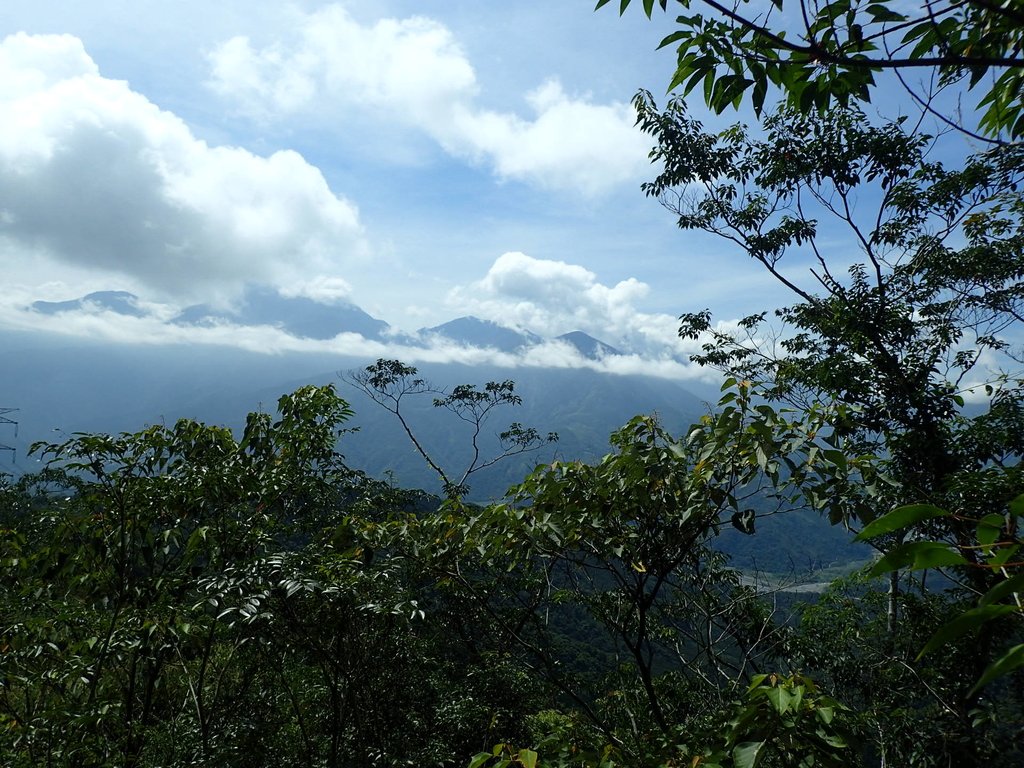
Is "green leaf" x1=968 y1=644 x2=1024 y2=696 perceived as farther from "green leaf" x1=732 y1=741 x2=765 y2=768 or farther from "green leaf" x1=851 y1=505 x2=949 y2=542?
"green leaf" x1=732 y1=741 x2=765 y2=768

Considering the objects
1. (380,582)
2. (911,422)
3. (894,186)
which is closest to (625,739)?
(380,582)

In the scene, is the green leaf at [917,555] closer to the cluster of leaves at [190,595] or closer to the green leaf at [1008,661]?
the green leaf at [1008,661]

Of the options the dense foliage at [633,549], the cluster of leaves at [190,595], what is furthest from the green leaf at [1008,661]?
the cluster of leaves at [190,595]

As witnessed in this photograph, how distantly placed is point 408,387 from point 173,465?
11.2m

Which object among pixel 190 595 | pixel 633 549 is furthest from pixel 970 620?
pixel 190 595

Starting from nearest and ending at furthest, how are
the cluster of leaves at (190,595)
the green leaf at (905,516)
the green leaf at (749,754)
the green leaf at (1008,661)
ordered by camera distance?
the green leaf at (1008,661) → the green leaf at (905,516) → the green leaf at (749,754) → the cluster of leaves at (190,595)

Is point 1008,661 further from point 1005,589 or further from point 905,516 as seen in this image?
point 905,516

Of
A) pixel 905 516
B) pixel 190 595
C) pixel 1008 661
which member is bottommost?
pixel 190 595

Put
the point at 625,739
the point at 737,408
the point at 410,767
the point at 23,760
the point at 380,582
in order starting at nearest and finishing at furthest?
1. the point at 737,408
2. the point at 23,760
3. the point at 380,582
4. the point at 625,739
5. the point at 410,767

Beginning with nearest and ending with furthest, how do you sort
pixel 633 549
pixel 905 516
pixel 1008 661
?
pixel 1008 661 → pixel 905 516 → pixel 633 549

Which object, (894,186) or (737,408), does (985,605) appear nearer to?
(737,408)

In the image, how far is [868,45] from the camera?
A: 1683mm

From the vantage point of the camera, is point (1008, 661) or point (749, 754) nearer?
point (1008, 661)

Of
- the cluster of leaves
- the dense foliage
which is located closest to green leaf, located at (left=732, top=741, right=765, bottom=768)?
the dense foliage
